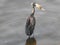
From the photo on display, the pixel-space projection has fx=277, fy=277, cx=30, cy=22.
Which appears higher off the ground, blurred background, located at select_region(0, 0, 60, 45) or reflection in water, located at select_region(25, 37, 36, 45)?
blurred background, located at select_region(0, 0, 60, 45)

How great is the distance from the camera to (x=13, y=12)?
11594 millimetres

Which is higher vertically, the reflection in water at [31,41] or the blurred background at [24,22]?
the blurred background at [24,22]

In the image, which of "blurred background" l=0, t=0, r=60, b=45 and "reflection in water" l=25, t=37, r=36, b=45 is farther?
"blurred background" l=0, t=0, r=60, b=45

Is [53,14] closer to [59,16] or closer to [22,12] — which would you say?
[59,16]

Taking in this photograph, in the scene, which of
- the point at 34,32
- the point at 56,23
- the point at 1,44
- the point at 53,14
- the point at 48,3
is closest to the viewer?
the point at 1,44

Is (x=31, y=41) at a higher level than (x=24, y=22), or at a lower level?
lower

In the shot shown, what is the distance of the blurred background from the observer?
9.69 metres

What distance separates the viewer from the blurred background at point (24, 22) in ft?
31.8

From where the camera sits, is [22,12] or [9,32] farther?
[22,12]

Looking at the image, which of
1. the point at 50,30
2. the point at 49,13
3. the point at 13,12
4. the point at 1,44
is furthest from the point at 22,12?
the point at 1,44

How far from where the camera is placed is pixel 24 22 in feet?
35.3

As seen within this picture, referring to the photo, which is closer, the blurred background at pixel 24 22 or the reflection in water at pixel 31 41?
the reflection in water at pixel 31 41

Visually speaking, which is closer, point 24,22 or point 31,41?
point 31,41

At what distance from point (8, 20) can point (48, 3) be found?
2397 mm
